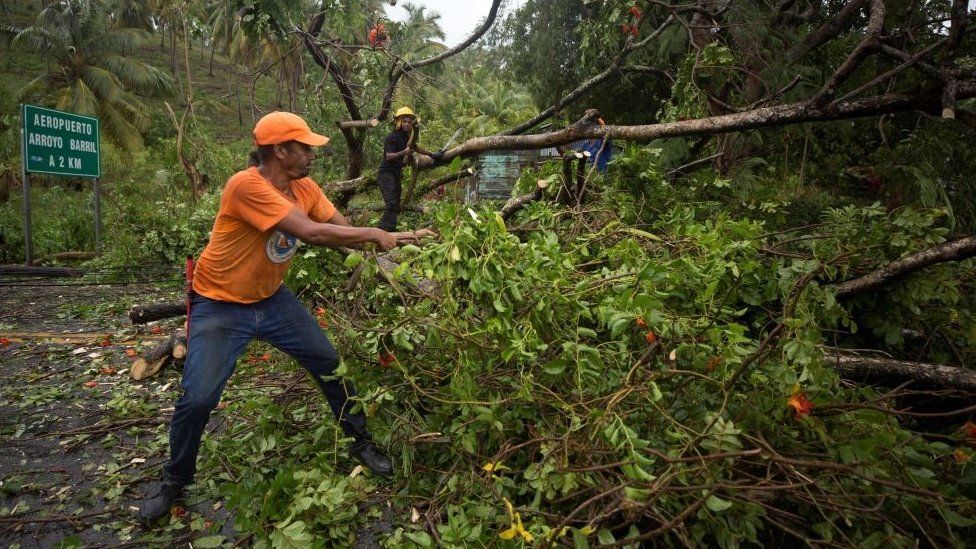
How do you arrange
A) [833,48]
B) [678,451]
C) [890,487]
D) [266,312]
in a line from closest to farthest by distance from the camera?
[890,487]
[678,451]
[266,312]
[833,48]

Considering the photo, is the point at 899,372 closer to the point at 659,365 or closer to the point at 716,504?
the point at 659,365

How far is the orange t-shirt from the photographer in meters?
2.61

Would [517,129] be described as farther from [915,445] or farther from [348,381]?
[915,445]

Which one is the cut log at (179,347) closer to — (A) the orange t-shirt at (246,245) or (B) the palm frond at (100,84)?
(A) the orange t-shirt at (246,245)

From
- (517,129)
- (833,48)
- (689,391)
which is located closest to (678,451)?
(689,391)

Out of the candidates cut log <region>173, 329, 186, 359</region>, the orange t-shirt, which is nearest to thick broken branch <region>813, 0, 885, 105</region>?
the orange t-shirt

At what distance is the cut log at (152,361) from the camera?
14.4ft

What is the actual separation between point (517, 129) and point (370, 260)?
402cm

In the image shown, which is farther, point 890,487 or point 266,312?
point 266,312

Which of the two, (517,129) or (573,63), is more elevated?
(573,63)

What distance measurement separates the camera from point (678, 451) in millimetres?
2166

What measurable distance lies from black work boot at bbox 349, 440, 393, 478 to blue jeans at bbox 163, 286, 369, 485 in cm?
5

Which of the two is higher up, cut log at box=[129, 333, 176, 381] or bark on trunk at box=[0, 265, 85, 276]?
cut log at box=[129, 333, 176, 381]

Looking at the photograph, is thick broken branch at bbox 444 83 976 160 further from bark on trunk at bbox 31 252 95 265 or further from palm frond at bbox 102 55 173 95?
palm frond at bbox 102 55 173 95
